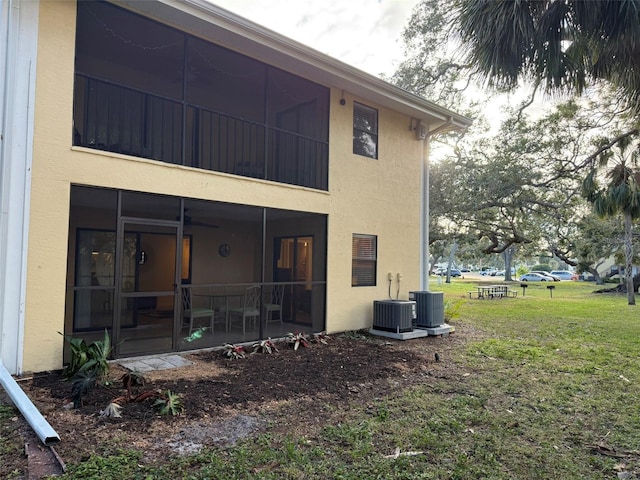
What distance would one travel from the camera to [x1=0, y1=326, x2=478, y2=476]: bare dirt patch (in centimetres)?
372

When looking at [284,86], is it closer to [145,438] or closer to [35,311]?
[35,311]

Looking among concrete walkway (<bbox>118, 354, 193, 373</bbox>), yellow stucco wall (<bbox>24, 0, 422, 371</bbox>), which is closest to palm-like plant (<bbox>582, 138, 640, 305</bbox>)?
yellow stucco wall (<bbox>24, 0, 422, 371</bbox>)

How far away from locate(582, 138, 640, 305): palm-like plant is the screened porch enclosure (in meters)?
12.3

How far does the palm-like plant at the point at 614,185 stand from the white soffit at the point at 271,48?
9261mm

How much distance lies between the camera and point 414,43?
54.2 ft

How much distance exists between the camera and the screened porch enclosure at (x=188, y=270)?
7.09 m

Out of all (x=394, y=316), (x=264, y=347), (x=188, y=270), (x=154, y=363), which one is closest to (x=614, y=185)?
(x=394, y=316)

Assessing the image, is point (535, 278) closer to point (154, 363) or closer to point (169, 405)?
point (154, 363)

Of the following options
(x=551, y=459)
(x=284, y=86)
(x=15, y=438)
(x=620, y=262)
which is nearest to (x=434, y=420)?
(x=551, y=459)

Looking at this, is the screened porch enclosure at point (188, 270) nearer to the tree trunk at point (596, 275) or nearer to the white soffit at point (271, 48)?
the white soffit at point (271, 48)

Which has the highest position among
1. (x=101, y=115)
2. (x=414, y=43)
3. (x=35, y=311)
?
(x=414, y=43)

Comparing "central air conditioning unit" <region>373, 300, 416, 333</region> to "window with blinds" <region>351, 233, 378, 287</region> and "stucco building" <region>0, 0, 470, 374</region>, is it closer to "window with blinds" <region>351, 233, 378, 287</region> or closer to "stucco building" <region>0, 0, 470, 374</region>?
"stucco building" <region>0, 0, 470, 374</region>

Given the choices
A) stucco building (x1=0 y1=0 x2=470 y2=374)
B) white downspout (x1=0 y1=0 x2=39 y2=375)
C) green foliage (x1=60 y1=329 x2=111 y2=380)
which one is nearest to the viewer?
green foliage (x1=60 y1=329 x2=111 y2=380)

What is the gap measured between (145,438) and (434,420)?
271 centimetres
